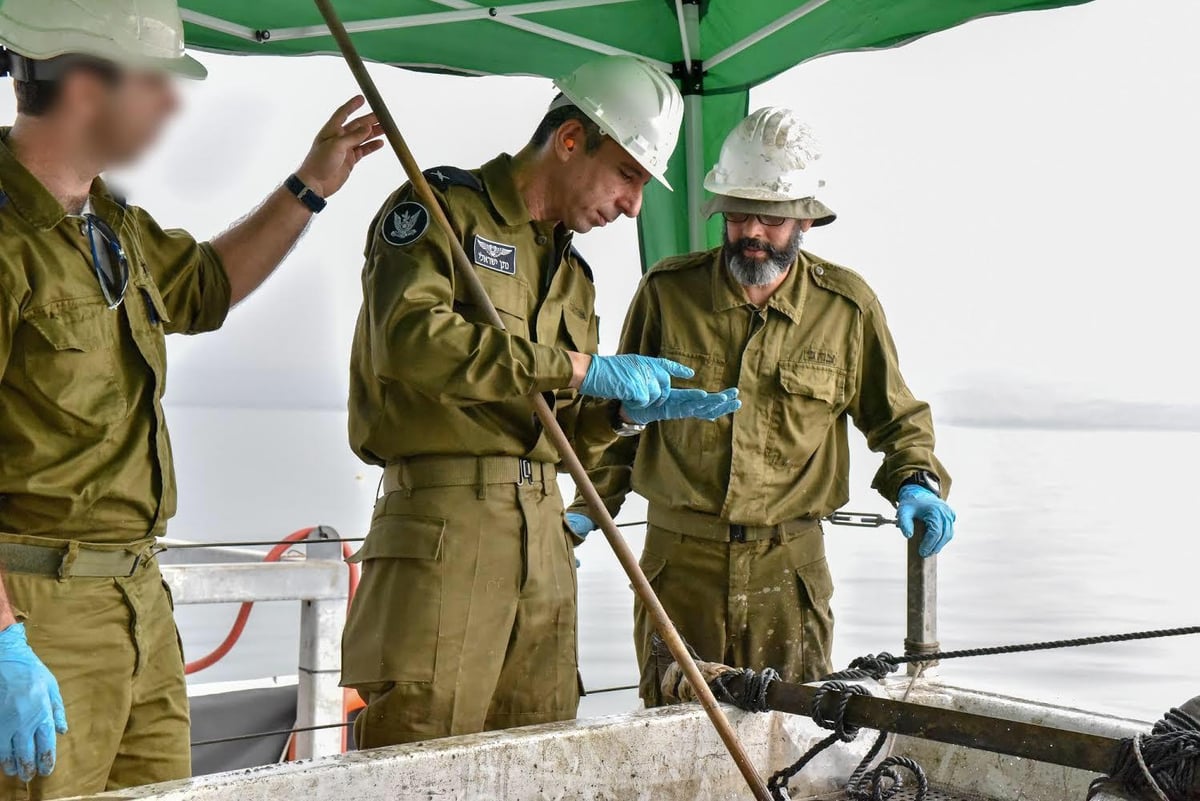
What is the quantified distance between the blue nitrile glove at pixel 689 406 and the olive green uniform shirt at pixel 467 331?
0.14 meters

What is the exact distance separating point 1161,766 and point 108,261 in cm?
180

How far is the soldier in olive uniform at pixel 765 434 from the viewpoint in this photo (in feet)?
9.73

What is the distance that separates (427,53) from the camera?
13.1ft

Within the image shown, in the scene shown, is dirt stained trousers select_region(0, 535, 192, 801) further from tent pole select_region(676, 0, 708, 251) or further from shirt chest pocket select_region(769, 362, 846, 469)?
tent pole select_region(676, 0, 708, 251)

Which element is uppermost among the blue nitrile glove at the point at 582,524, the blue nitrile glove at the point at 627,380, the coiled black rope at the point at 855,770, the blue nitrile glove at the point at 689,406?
the blue nitrile glove at the point at 627,380

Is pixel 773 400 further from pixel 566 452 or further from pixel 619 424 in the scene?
pixel 566 452

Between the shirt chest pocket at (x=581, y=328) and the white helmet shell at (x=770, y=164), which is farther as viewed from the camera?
the white helmet shell at (x=770, y=164)

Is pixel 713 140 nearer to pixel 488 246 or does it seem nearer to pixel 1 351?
pixel 488 246

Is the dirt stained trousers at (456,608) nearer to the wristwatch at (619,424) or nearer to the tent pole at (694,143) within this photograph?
the wristwatch at (619,424)

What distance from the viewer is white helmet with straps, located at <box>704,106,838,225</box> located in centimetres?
308

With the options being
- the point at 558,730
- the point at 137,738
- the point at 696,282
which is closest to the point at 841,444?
the point at 696,282

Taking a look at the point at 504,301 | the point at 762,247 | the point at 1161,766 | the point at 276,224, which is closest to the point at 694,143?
the point at 762,247

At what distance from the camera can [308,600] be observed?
389 centimetres

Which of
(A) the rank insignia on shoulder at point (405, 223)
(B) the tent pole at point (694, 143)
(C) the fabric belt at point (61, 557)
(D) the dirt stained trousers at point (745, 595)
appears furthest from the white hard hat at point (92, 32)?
(B) the tent pole at point (694, 143)
